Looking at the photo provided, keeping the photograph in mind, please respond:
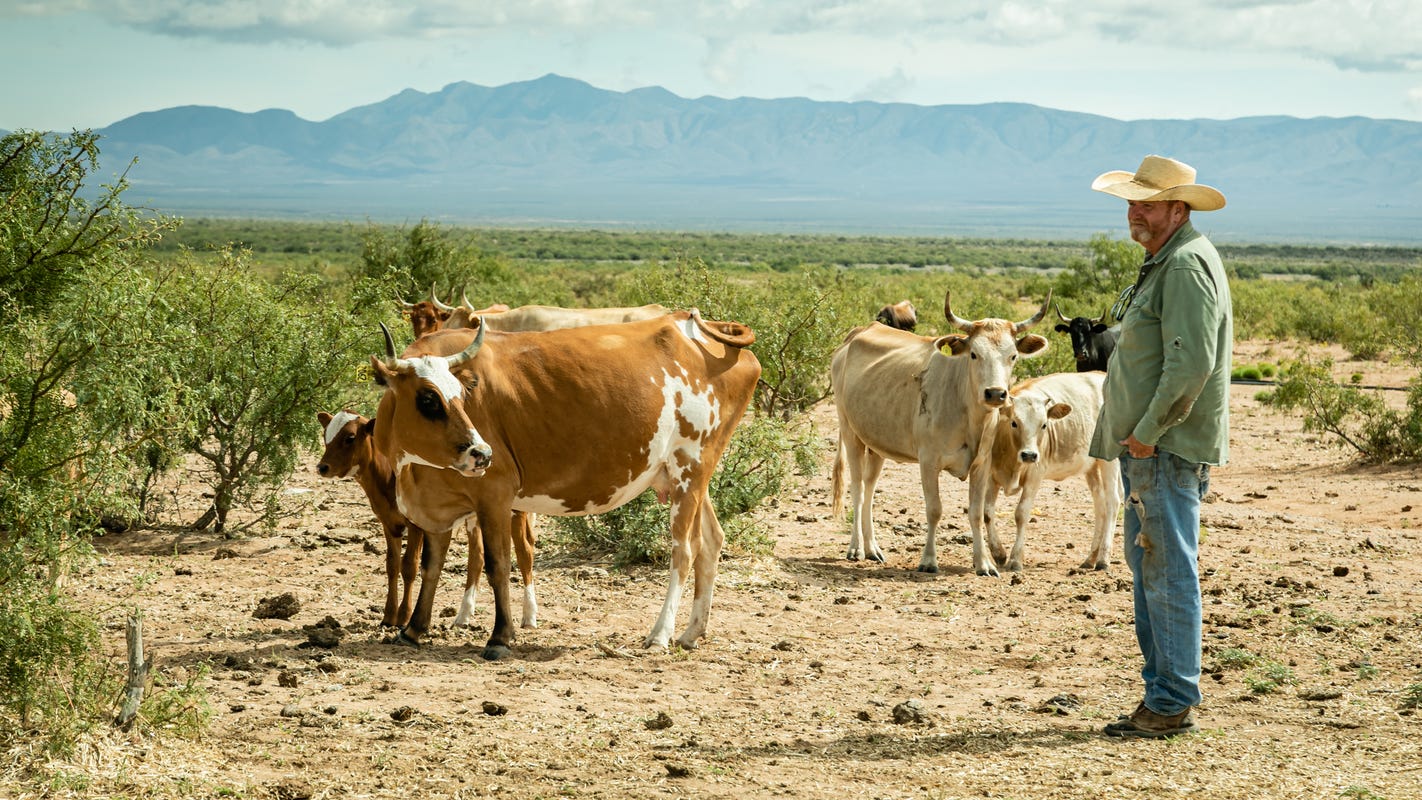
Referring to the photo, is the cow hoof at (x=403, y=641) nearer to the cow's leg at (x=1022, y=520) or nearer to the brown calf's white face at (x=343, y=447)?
the brown calf's white face at (x=343, y=447)

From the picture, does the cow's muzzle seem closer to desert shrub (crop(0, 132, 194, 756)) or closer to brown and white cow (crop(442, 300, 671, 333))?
desert shrub (crop(0, 132, 194, 756))

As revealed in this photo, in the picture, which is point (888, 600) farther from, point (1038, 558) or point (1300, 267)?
point (1300, 267)

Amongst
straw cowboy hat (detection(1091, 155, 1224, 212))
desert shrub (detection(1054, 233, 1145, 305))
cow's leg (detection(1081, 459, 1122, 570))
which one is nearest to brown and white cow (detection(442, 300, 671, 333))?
cow's leg (detection(1081, 459, 1122, 570))

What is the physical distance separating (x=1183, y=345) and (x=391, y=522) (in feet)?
17.8

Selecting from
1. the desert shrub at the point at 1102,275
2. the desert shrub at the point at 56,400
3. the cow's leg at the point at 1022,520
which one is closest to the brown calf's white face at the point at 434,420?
the desert shrub at the point at 56,400

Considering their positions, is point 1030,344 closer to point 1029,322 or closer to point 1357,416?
point 1029,322

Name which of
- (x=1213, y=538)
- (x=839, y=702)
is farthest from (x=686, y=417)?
(x=1213, y=538)

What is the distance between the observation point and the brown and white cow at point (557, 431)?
8.52 m

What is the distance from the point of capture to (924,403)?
13000 millimetres

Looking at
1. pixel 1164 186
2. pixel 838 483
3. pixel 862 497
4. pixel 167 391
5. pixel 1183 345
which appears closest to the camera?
pixel 167 391

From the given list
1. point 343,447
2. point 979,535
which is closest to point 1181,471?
point 979,535

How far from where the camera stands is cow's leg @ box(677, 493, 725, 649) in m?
9.50

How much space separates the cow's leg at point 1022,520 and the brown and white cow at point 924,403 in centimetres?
40

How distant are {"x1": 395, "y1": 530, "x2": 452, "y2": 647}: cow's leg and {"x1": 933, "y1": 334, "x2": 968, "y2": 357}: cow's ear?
17.5 ft
